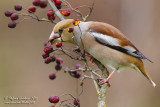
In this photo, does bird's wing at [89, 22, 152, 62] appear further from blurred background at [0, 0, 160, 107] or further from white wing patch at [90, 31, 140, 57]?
blurred background at [0, 0, 160, 107]

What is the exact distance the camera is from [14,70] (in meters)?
6.24

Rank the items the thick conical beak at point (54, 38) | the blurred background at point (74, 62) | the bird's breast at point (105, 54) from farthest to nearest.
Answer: the blurred background at point (74, 62) < the bird's breast at point (105, 54) < the thick conical beak at point (54, 38)

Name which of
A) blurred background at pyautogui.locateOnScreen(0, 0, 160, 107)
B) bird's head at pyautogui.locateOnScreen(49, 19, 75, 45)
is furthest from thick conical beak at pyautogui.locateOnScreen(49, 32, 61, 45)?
blurred background at pyautogui.locateOnScreen(0, 0, 160, 107)

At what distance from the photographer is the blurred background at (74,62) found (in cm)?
589

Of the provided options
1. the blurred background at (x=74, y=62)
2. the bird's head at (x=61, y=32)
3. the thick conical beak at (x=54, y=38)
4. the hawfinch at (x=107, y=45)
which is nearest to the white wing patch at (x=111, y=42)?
the hawfinch at (x=107, y=45)

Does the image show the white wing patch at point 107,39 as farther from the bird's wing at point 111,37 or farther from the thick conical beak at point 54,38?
the thick conical beak at point 54,38

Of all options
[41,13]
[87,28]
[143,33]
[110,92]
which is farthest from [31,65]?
[87,28]

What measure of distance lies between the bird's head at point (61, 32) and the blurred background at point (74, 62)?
8.03 ft

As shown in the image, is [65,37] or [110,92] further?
[110,92]

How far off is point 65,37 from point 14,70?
127 inches

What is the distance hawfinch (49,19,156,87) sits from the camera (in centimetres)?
342

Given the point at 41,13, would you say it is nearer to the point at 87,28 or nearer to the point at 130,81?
the point at 130,81

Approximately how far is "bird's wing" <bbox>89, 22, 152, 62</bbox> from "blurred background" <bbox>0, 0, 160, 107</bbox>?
2.35 metres

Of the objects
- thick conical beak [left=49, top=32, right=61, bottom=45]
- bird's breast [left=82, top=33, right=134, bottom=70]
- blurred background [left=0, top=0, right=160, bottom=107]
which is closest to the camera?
thick conical beak [left=49, top=32, right=61, bottom=45]
